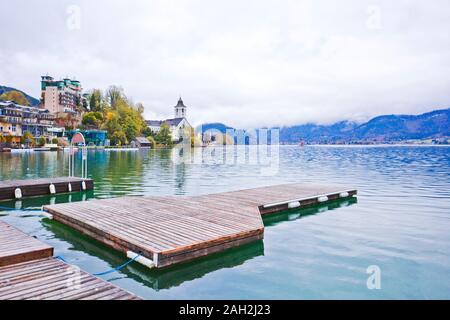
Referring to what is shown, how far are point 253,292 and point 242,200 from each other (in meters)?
8.43

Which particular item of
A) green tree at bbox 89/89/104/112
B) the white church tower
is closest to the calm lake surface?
green tree at bbox 89/89/104/112

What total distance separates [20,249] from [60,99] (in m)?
140

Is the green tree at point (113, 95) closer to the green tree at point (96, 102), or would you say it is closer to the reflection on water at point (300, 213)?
the green tree at point (96, 102)

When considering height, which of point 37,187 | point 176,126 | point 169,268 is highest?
point 176,126

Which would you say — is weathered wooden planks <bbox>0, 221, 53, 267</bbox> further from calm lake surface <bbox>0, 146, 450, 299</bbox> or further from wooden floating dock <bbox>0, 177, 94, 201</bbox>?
wooden floating dock <bbox>0, 177, 94, 201</bbox>

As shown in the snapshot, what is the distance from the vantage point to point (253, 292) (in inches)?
299

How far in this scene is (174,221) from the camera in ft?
37.4

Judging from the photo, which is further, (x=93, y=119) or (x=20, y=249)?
(x=93, y=119)

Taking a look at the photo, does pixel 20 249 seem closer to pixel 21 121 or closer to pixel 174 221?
pixel 174 221

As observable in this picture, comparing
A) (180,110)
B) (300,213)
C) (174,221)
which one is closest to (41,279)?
(174,221)

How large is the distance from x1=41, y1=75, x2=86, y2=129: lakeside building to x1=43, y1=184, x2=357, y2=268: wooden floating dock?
379 feet
